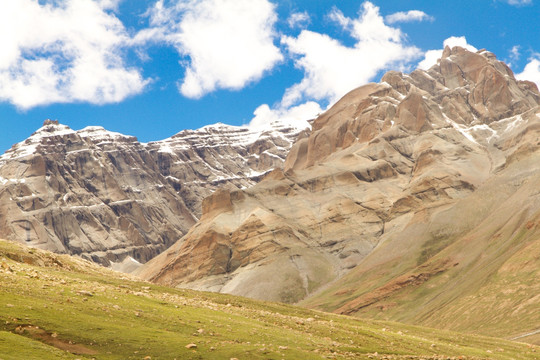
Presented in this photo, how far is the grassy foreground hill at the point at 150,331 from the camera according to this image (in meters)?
43.2

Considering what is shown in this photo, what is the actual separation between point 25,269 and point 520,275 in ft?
508

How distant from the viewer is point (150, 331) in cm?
4934

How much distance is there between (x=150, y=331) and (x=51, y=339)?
8.40 metres

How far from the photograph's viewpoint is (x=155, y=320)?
54.2 m

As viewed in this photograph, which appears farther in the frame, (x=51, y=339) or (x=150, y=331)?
(x=150, y=331)

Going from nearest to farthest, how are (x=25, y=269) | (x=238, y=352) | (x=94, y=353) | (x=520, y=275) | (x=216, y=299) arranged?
(x=94, y=353) → (x=238, y=352) → (x=25, y=269) → (x=216, y=299) → (x=520, y=275)

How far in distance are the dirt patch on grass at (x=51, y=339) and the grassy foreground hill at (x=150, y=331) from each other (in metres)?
0.07

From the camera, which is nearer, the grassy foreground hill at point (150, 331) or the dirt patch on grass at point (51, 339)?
the dirt patch on grass at point (51, 339)

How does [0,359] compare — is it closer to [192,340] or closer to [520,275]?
[192,340]

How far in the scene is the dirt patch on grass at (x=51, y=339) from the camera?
42188 mm

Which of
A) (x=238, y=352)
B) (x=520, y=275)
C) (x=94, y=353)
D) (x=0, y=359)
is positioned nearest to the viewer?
(x=0, y=359)

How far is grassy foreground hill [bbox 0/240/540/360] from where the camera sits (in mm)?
43188

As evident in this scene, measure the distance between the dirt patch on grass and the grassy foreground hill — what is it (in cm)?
7

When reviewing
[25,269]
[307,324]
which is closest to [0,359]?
[25,269]
